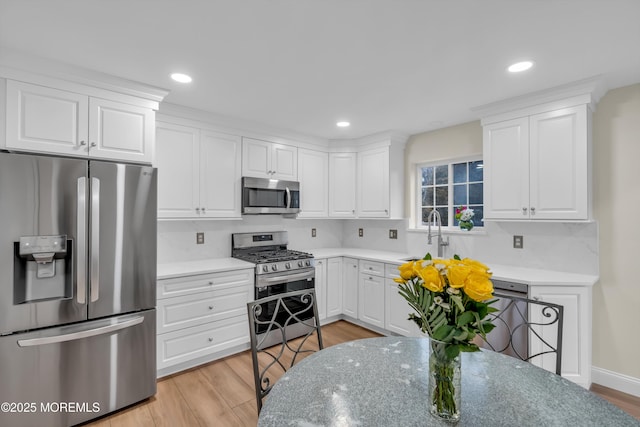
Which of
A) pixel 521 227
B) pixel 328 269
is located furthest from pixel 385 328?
pixel 521 227

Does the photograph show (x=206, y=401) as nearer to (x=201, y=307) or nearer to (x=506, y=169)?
(x=201, y=307)

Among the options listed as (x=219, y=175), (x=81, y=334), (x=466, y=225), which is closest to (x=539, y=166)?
(x=466, y=225)

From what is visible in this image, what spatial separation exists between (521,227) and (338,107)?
2095 millimetres

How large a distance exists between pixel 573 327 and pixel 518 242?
2.81ft

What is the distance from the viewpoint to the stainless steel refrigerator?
5.86ft

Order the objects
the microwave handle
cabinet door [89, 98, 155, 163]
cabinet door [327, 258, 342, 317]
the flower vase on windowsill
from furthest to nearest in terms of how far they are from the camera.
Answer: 1. cabinet door [327, 258, 342, 317]
2. the microwave handle
3. the flower vase on windowsill
4. cabinet door [89, 98, 155, 163]

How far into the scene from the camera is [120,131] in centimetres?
225

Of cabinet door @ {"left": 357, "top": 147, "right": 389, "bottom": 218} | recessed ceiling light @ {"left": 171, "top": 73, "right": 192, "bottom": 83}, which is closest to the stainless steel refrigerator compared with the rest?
recessed ceiling light @ {"left": 171, "top": 73, "right": 192, "bottom": 83}

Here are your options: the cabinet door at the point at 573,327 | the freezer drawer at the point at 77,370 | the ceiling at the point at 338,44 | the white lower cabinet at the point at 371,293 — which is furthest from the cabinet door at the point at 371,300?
the freezer drawer at the point at 77,370

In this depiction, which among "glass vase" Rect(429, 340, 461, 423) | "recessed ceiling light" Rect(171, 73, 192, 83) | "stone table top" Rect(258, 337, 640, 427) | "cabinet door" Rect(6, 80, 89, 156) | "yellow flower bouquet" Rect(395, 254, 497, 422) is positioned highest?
"recessed ceiling light" Rect(171, 73, 192, 83)

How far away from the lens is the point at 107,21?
160 cm

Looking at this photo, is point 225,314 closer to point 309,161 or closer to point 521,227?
point 309,161

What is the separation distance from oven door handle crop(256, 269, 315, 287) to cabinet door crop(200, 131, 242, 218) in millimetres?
760

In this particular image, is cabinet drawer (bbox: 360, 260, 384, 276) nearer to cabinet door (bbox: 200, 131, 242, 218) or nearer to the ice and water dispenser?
cabinet door (bbox: 200, 131, 242, 218)
